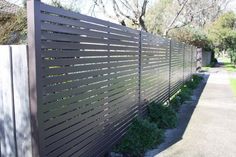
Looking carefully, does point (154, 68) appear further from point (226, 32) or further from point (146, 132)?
point (226, 32)

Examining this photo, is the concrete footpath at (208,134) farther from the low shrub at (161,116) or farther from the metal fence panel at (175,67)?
the metal fence panel at (175,67)

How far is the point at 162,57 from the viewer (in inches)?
334

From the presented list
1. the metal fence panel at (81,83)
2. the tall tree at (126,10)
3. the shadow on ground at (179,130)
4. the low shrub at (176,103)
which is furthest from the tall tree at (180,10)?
the metal fence panel at (81,83)

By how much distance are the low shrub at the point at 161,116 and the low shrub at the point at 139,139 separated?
0.79 metres

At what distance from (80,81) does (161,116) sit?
11.3 feet

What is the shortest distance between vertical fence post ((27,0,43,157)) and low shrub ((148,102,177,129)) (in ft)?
13.2

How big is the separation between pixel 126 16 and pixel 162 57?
13815mm

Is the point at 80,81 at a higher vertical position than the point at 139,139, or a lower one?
higher

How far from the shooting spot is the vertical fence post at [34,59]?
2.72 m

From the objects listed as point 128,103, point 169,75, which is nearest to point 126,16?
point 169,75

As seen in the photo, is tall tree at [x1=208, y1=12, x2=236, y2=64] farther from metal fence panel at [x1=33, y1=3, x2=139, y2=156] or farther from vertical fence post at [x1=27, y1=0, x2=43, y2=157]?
vertical fence post at [x1=27, y1=0, x2=43, y2=157]

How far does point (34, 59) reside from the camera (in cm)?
273

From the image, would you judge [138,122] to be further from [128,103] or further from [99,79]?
[99,79]

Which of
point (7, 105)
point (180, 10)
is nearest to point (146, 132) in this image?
point (7, 105)
